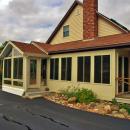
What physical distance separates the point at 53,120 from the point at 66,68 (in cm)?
827

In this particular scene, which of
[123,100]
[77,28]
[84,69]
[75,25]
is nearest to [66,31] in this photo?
[75,25]

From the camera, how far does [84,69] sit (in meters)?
16.8

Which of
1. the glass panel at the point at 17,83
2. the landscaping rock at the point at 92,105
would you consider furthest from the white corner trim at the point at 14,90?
the landscaping rock at the point at 92,105

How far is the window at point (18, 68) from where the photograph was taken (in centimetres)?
1921

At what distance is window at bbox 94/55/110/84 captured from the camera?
49.6 ft

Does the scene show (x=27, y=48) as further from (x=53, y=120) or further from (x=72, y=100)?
(x=53, y=120)

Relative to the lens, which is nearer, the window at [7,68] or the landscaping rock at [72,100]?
the landscaping rock at [72,100]

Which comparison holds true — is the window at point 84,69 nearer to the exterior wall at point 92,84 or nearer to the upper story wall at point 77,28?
the exterior wall at point 92,84

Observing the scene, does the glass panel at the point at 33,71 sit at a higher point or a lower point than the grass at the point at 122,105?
higher

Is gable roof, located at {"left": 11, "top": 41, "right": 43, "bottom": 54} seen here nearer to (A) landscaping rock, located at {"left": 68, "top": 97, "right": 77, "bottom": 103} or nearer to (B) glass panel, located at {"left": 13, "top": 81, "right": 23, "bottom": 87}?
(B) glass panel, located at {"left": 13, "top": 81, "right": 23, "bottom": 87}

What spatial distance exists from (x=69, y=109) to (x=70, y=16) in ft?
39.2

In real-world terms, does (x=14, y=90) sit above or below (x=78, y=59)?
below

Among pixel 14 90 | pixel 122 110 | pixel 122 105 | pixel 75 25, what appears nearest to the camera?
pixel 122 110

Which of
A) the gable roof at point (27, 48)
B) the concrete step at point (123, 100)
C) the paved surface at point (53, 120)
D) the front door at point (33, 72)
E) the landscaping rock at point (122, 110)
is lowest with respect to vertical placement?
the paved surface at point (53, 120)
